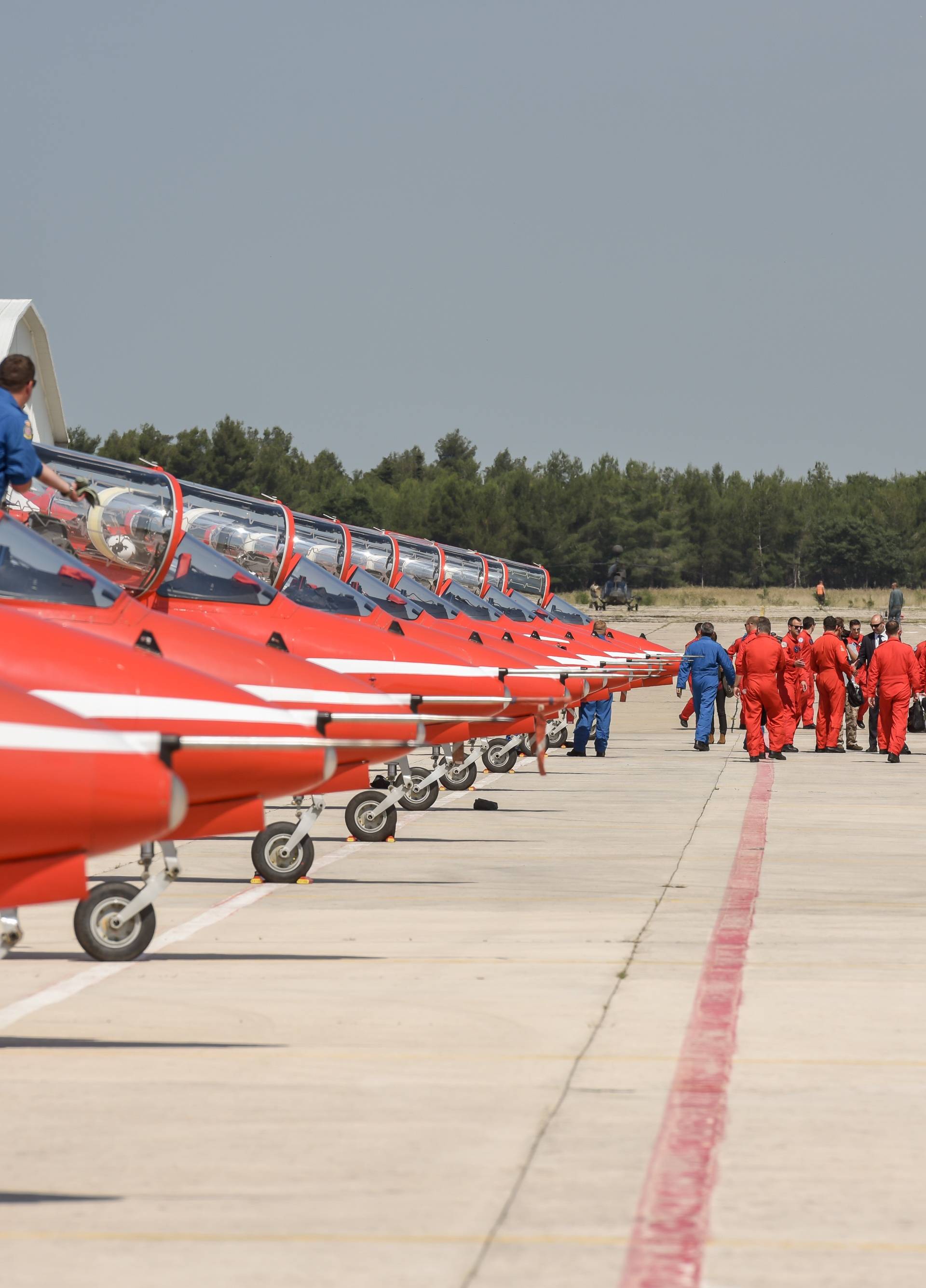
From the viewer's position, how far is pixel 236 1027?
7418mm

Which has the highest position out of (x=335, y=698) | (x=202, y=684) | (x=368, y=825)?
(x=202, y=684)

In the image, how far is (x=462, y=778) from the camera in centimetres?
2008

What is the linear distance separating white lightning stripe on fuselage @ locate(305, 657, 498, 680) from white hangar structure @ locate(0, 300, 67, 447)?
35673 millimetres

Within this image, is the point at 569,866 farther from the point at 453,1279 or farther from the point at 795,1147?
the point at 453,1279

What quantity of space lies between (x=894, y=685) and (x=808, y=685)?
19.5 ft

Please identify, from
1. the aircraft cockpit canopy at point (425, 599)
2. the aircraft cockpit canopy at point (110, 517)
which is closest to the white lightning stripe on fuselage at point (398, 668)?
the aircraft cockpit canopy at point (110, 517)

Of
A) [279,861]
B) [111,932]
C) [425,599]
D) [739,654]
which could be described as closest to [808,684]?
[739,654]

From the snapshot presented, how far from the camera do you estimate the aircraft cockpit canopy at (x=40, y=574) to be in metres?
9.06

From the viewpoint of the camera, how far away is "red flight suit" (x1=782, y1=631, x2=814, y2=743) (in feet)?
90.0

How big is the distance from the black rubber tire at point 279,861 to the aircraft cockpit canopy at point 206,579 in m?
2.04

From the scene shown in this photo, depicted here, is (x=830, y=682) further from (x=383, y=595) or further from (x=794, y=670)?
(x=383, y=595)

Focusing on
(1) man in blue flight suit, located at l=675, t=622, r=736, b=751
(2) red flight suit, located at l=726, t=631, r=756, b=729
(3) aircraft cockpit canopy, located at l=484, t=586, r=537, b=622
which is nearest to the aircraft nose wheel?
(3) aircraft cockpit canopy, located at l=484, t=586, r=537, b=622

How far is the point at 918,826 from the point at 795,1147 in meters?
11.3

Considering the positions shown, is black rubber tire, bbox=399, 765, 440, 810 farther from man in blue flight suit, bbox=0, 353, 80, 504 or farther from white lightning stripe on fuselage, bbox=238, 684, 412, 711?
man in blue flight suit, bbox=0, 353, 80, 504
